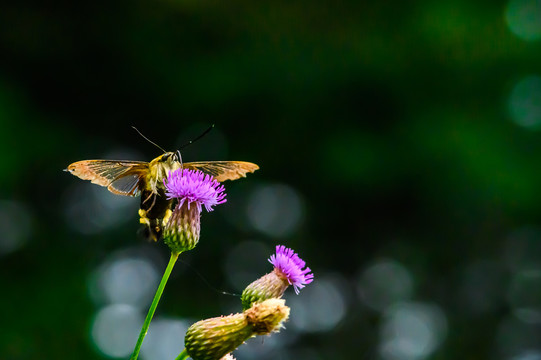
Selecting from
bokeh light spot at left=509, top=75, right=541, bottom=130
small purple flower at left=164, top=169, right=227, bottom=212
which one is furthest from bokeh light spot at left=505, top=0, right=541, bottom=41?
small purple flower at left=164, top=169, right=227, bottom=212

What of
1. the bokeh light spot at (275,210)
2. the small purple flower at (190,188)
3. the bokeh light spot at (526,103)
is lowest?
the small purple flower at (190,188)

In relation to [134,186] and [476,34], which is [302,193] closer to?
[476,34]

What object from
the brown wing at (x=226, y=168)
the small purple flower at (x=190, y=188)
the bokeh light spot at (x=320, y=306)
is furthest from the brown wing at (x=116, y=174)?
the bokeh light spot at (x=320, y=306)

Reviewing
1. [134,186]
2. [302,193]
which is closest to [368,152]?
[302,193]

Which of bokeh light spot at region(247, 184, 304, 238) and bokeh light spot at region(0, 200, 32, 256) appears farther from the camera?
bokeh light spot at region(247, 184, 304, 238)

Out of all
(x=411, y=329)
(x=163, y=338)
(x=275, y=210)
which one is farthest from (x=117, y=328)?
(x=411, y=329)

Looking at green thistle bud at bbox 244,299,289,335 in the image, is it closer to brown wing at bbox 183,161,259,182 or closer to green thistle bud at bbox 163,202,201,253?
green thistle bud at bbox 163,202,201,253

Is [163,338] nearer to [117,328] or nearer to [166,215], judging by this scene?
[117,328]

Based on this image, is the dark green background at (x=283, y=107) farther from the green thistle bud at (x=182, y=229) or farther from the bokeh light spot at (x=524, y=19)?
the green thistle bud at (x=182, y=229)
